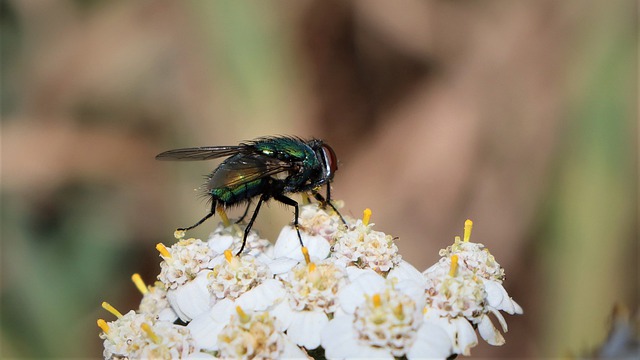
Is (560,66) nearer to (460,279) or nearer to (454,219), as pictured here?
(454,219)

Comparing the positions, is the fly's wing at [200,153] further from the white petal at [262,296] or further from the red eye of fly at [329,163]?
the white petal at [262,296]

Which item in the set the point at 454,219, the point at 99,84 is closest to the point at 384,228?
the point at 454,219

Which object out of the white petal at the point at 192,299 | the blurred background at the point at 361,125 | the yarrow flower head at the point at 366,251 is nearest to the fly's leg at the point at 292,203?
the yarrow flower head at the point at 366,251

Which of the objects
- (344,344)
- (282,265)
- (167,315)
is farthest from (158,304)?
(344,344)

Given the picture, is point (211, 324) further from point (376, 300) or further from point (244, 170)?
point (244, 170)

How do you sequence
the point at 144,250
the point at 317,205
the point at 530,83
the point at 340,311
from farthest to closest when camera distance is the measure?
1. the point at 530,83
2. the point at 144,250
3. the point at 317,205
4. the point at 340,311

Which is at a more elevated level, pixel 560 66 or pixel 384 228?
pixel 560 66

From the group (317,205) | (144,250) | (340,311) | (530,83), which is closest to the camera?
(340,311)
